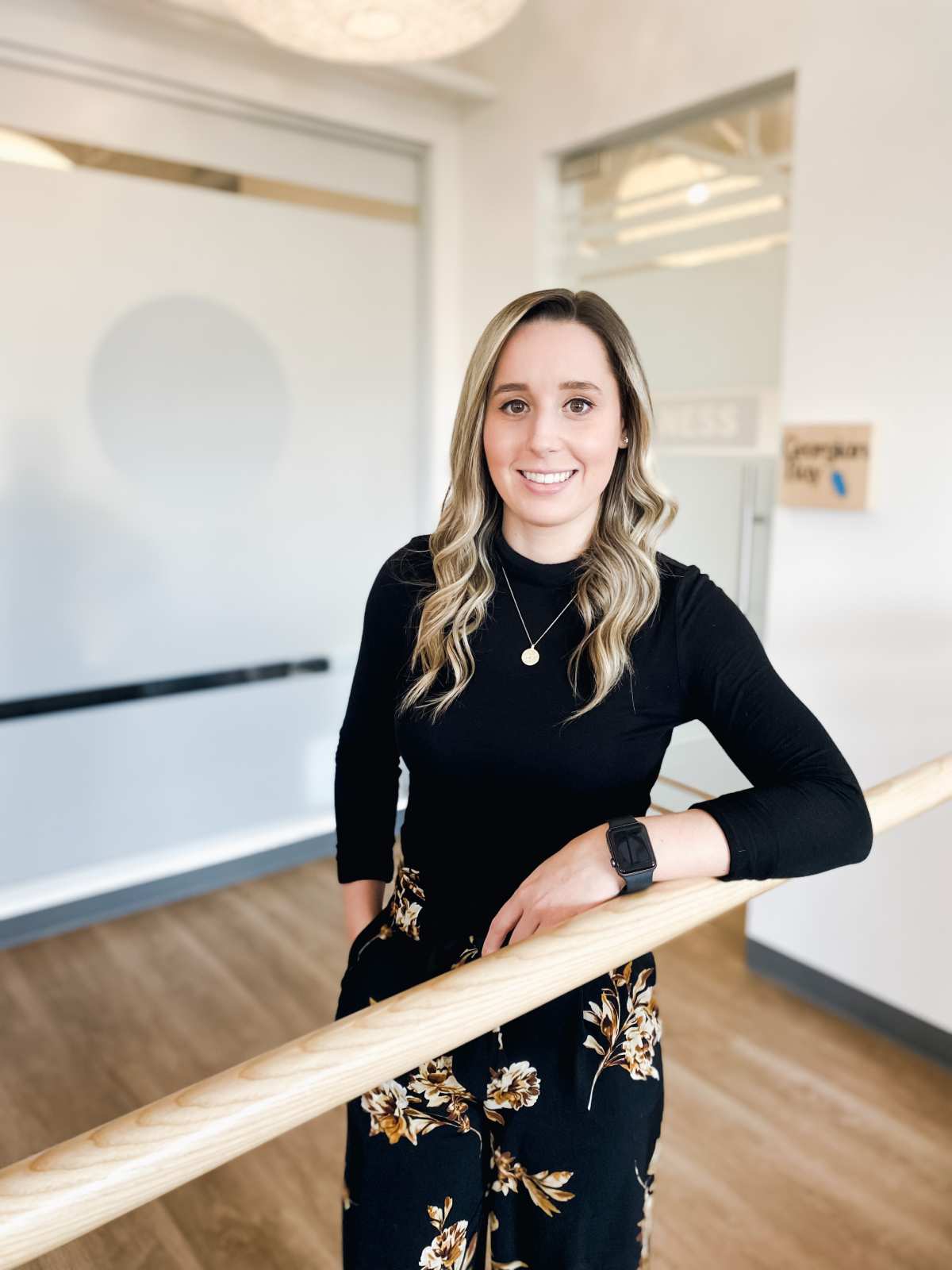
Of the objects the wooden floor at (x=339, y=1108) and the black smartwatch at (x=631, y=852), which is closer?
the black smartwatch at (x=631, y=852)

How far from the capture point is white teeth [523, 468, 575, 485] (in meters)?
0.94

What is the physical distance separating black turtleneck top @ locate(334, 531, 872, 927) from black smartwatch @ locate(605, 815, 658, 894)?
170 millimetres

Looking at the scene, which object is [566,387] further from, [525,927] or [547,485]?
[525,927]

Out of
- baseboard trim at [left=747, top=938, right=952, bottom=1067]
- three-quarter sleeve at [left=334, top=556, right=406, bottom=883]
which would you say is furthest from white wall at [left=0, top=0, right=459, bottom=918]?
three-quarter sleeve at [left=334, top=556, right=406, bottom=883]

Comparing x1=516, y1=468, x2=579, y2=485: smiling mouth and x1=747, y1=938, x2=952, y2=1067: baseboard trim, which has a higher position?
x1=516, y1=468, x2=579, y2=485: smiling mouth

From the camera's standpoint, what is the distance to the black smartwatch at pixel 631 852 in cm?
83

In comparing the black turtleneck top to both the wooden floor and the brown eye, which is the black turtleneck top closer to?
the brown eye

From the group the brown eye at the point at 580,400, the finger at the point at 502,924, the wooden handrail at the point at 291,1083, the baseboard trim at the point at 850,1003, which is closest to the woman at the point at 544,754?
the brown eye at the point at 580,400

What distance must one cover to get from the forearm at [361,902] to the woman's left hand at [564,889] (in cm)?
39

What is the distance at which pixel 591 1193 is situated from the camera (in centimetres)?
102

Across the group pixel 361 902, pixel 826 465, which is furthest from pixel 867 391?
pixel 361 902

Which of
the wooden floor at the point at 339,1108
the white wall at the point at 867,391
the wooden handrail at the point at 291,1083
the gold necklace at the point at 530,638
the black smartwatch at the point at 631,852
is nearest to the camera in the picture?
the wooden handrail at the point at 291,1083

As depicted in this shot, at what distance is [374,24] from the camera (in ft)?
6.24

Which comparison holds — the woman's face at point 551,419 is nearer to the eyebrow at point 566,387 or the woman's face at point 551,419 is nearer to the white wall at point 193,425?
the eyebrow at point 566,387
